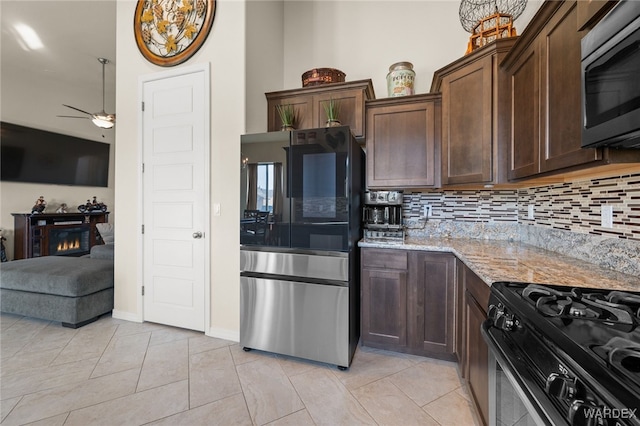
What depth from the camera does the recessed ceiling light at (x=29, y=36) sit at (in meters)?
3.62

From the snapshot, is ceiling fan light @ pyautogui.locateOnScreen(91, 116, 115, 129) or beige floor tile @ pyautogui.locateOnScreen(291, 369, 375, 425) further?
ceiling fan light @ pyautogui.locateOnScreen(91, 116, 115, 129)

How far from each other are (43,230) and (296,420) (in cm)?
592

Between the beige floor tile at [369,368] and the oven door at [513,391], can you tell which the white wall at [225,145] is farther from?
the oven door at [513,391]

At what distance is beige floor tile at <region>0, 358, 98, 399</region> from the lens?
1787 mm

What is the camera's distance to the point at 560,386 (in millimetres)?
652

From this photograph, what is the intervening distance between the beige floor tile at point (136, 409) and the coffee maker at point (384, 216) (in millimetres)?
1810

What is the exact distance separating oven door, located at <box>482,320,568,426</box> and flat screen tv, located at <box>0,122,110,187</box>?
23.1 feet

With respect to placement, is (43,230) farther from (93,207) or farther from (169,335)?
(169,335)

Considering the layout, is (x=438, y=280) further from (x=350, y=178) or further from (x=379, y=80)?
(x=379, y=80)

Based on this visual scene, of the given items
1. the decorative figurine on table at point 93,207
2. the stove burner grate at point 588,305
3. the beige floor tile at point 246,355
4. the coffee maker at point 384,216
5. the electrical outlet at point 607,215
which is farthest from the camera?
the decorative figurine on table at point 93,207

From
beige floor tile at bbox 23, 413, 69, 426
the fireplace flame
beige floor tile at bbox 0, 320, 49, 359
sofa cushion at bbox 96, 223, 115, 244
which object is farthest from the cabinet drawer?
the fireplace flame

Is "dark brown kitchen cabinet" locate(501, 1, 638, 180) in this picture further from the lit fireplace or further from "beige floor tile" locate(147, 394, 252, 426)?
the lit fireplace

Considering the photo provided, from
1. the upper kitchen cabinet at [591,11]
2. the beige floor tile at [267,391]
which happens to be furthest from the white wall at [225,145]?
the upper kitchen cabinet at [591,11]

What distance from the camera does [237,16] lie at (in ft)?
8.02
